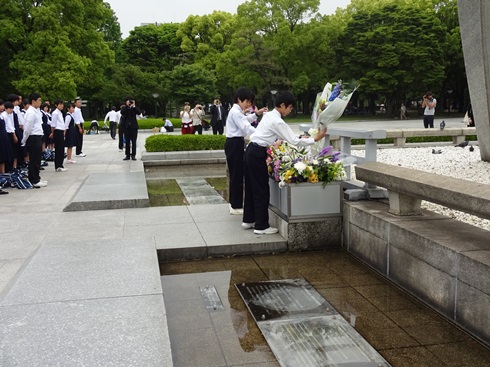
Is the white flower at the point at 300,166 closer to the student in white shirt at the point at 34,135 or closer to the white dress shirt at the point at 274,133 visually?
the white dress shirt at the point at 274,133

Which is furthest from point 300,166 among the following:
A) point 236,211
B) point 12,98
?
point 12,98

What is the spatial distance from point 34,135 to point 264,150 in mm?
5928

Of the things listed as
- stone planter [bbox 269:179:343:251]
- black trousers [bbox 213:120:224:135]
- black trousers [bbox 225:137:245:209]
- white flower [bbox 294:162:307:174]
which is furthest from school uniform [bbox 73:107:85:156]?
white flower [bbox 294:162:307:174]

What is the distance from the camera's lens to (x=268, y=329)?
157 inches

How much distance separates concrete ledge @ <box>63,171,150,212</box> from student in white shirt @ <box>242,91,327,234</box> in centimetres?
247

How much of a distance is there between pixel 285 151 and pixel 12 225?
12.5 feet

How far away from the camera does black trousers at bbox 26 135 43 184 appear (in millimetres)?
10289

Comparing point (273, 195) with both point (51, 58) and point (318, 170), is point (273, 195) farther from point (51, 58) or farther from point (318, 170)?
point (51, 58)

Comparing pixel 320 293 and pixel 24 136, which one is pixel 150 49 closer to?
pixel 24 136

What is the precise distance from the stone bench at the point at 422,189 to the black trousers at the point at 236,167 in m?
1.88

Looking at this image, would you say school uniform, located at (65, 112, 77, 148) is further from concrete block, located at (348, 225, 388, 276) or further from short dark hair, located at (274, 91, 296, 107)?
concrete block, located at (348, 225, 388, 276)

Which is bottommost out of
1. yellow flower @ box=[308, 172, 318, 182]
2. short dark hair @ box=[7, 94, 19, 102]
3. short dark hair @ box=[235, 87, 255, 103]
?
yellow flower @ box=[308, 172, 318, 182]

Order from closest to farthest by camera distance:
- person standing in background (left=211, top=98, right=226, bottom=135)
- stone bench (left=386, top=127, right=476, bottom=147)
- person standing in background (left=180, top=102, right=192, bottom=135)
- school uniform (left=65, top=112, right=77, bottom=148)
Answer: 1. stone bench (left=386, top=127, right=476, bottom=147)
2. school uniform (left=65, top=112, right=77, bottom=148)
3. person standing in background (left=211, top=98, right=226, bottom=135)
4. person standing in background (left=180, top=102, right=192, bottom=135)


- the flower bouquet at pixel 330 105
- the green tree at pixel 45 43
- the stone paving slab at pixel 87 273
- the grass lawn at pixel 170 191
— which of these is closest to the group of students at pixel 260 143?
the flower bouquet at pixel 330 105
